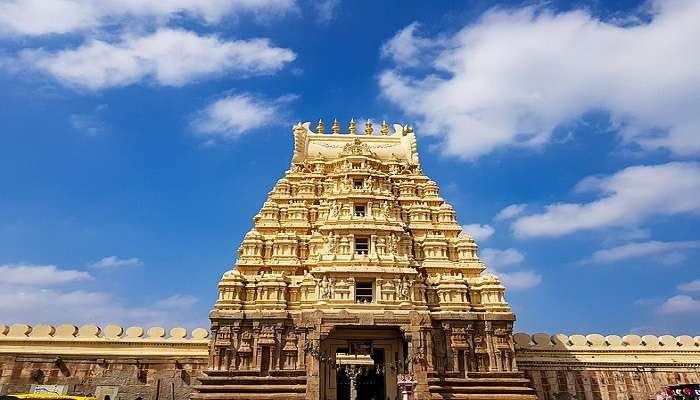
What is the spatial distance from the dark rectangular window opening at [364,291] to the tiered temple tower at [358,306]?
0.15 ft

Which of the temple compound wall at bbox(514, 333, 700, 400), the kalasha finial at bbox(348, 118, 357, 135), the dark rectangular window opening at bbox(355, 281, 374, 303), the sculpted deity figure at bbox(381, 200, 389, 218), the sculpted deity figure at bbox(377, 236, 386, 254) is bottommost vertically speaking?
the temple compound wall at bbox(514, 333, 700, 400)

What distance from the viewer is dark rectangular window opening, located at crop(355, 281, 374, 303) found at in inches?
859

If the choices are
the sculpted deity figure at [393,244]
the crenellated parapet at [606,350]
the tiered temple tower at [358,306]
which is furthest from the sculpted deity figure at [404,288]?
the crenellated parapet at [606,350]

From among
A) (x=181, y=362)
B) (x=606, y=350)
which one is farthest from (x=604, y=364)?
(x=181, y=362)

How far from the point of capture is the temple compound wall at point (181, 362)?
22344mm

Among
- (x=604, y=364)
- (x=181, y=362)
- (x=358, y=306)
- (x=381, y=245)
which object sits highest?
(x=381, y=245)

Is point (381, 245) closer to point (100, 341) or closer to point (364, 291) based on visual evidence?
point (364, 291)

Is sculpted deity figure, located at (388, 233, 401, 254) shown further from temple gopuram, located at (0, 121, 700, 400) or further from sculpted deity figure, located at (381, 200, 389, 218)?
sculpted deity figure, located at (381, 200, 389, 218)

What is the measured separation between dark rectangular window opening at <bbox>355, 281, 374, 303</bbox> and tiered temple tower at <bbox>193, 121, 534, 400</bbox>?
0.04 m

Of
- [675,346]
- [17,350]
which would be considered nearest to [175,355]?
[17,350]

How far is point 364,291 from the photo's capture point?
22.0 meters

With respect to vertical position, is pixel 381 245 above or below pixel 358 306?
above

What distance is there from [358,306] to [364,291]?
111 cm

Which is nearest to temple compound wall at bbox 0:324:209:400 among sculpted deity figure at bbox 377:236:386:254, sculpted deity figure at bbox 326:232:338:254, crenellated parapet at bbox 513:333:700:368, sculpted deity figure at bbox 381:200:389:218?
sculpted deity figure at bbox 326:232:338:254
